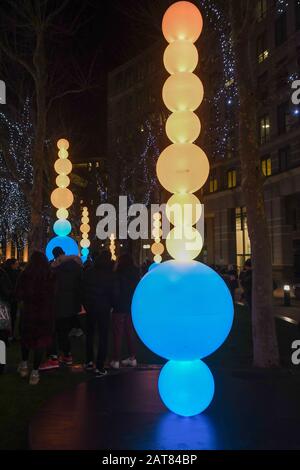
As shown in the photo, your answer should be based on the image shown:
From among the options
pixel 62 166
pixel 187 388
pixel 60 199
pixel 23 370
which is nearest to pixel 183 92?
pixel 187 388

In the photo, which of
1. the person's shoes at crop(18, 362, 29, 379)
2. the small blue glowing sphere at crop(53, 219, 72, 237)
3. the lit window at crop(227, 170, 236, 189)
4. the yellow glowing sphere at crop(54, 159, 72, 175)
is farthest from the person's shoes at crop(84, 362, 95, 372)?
the lit window at crop(227, 170, 236, 189)

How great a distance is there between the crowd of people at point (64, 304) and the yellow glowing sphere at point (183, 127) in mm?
2501

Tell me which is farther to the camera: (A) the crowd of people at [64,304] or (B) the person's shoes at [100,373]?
(B) the person's shoes at [100,373]

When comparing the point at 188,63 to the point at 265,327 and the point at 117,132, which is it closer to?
the point at 265,327

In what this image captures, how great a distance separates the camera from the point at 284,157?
29953 millimetres

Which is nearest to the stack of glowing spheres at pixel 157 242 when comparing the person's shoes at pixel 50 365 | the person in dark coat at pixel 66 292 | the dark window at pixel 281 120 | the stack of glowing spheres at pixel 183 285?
the dark window at pixel 281 120

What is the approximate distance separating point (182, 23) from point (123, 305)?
4.33 m

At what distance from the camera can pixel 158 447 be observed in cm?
408

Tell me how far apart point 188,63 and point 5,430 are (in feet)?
15.0

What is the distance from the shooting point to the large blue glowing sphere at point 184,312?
482 cm

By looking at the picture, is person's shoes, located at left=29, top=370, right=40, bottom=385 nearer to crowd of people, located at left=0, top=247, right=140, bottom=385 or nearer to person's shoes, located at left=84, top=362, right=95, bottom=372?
crowd of people, located at left=0, top=247, right=140, bottom=385

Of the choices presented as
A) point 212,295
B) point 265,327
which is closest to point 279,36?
point 265,327

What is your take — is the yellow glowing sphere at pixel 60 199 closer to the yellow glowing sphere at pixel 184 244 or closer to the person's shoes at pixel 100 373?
the person's shoes at pixel 100 373

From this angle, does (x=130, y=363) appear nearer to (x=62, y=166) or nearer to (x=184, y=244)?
(x=184, y=244)
